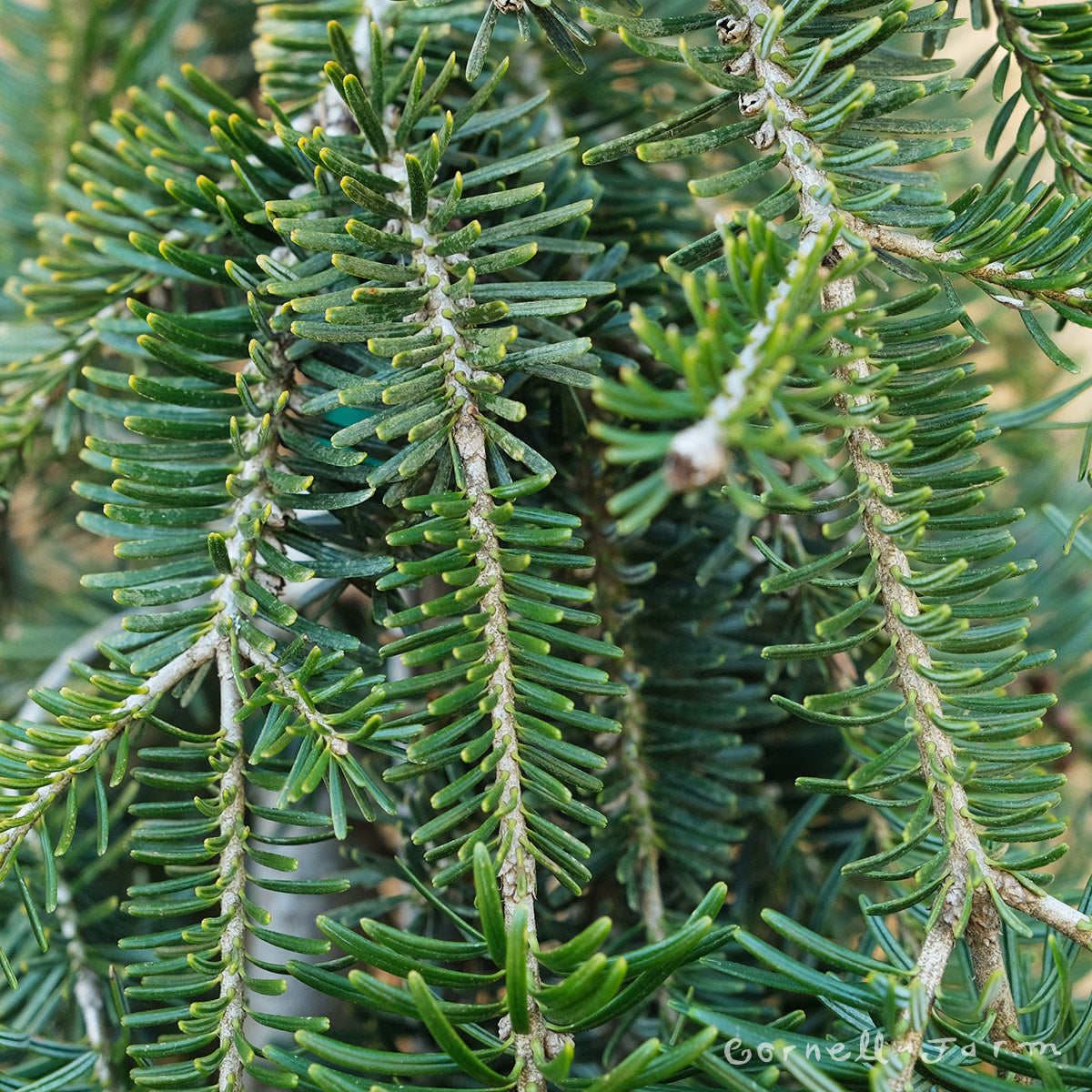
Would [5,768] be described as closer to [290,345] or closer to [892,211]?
[290,345]

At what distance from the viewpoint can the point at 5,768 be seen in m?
0.23

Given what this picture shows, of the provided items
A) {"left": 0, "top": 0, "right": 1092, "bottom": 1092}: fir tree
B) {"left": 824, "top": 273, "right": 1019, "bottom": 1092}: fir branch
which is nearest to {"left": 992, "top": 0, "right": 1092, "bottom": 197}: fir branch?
{"left": 0, "top": 0, "right": 1092, "bottom": 1092}: fir tree

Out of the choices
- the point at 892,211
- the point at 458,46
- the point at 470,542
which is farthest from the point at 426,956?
the point at 458,46

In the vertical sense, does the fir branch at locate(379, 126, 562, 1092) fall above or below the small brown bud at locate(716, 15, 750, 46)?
below

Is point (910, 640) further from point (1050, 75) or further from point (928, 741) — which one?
point (1050, 75)

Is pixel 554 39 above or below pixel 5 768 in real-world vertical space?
above

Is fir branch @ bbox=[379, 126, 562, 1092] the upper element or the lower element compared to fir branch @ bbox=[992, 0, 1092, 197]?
lower

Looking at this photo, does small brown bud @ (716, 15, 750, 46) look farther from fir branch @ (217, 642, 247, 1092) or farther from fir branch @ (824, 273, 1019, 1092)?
fir branch @ (217, 642, 247, 1092)

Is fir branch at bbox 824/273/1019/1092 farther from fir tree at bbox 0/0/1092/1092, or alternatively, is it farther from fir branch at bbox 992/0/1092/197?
fir branch at bbox 992/0/1092/197

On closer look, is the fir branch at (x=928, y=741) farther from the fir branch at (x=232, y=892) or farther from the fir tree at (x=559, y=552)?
the fir branch at (x=232, y=892)

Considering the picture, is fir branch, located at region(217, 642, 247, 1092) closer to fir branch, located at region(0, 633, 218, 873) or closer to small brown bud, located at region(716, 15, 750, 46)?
fir branch, located at region(0, 633, 218, 873)

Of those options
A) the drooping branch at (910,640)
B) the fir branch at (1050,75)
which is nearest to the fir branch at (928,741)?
the drooping branch at (910,640)

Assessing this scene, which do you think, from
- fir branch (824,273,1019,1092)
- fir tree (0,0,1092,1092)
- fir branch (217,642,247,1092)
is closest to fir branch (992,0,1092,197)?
fir tree (0,0,1092,1092)

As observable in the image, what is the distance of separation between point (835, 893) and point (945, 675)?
169 millimetres
